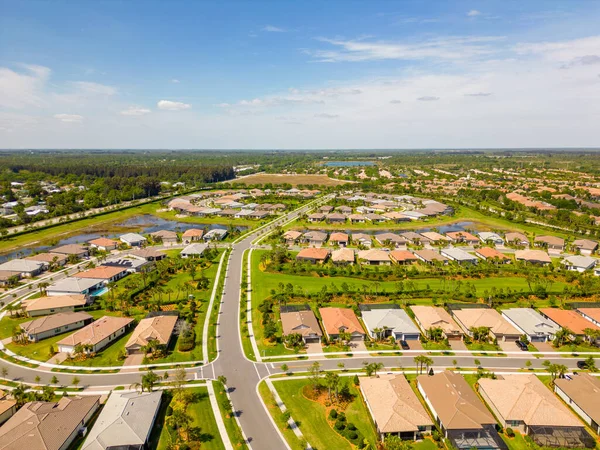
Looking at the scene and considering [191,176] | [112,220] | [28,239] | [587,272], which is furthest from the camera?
[191,176]

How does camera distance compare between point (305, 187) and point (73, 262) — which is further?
point (305, 187)

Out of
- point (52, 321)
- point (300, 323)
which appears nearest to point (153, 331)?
point (52, 321)

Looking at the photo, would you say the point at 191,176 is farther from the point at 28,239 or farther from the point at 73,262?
the point at 73,262

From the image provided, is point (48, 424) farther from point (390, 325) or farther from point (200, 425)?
point (390, 325)

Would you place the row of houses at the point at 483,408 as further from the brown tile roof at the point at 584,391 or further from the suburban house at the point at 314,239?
the suburban house at the point at 314,239

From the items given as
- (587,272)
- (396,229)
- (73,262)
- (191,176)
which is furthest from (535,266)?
(191,176)
